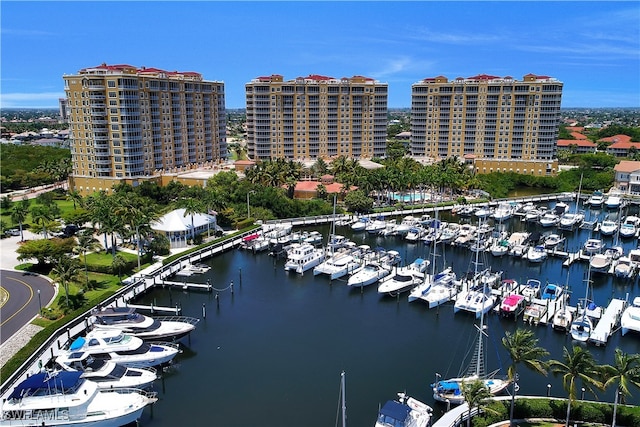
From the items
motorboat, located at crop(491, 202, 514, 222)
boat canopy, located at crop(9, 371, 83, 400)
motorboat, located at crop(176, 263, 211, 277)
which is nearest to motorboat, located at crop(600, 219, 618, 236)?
motorboat, located at crop(491, 202, 514, 222)

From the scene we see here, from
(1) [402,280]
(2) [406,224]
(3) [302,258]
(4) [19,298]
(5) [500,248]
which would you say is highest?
(2) [406,224]

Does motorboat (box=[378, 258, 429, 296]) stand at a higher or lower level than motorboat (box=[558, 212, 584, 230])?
lower

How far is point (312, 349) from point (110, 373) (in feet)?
58.6

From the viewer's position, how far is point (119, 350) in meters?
43.4

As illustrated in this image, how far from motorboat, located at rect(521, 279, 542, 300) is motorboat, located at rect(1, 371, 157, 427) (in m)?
42.4

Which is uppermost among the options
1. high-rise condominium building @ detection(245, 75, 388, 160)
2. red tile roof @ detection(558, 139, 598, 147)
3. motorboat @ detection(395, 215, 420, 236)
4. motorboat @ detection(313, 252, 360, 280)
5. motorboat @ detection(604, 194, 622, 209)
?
high-rise condominium building @ detection(245, 75, 388, 160)

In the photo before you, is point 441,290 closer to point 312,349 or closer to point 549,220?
point 312,349

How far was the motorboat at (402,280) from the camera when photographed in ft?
200

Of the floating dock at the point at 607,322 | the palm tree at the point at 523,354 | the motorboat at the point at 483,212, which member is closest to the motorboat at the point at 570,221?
the motorboat at the point at 483,212

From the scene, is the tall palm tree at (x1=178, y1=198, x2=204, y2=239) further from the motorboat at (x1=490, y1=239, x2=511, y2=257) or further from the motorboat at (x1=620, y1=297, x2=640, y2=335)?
the motorboat at (x1=620, y1=297, x2=640, y2=335)

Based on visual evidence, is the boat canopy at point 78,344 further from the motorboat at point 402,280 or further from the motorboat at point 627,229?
the motorboat at point 627,229

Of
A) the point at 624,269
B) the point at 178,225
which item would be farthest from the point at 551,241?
the point at 178,225

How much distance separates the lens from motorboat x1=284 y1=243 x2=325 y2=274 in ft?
229

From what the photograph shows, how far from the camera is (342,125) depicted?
479 ft
